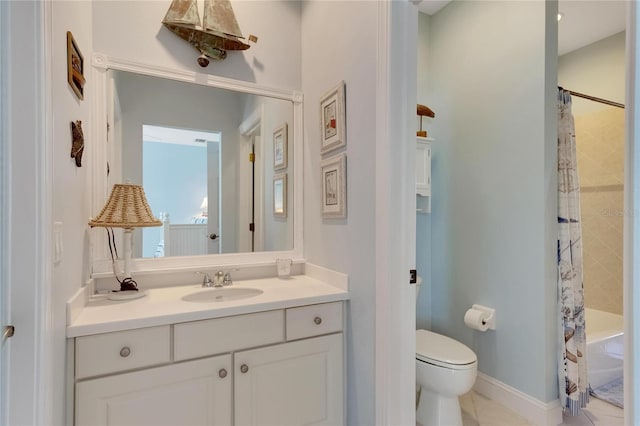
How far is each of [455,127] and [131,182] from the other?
209 centimetres

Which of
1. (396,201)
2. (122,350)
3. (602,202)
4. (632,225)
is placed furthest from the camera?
(602,202)

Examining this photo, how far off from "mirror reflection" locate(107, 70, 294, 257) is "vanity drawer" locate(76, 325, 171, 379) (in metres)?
0.58

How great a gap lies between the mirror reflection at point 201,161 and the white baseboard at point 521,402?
60.8 inches

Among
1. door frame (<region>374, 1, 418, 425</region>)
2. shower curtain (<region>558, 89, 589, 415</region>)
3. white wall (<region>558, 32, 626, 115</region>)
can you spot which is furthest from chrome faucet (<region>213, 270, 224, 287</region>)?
white wall (<region>558, 32, 626, 115</region>)

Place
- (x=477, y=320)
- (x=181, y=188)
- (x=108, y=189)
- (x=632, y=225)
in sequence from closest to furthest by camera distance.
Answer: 1. (x=632, y=225)
2. (x=108, y=189)
3. (x=181, y=188)
4. (x=477, y=320)

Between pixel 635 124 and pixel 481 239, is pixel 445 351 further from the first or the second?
pixel 635 124

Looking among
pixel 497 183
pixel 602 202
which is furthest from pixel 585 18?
pixel 497 183

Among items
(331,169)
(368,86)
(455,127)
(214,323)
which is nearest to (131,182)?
(214,323)

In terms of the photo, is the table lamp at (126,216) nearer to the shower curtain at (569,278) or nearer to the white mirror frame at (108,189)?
the white mirror frame at (108,189)

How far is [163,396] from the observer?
125 centimetres

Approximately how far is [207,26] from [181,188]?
0.86 m

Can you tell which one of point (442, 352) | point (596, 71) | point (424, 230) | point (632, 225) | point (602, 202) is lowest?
point (442, 352)

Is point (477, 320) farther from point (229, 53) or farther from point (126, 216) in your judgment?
point (229, 53)

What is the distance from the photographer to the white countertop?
3.85ft
